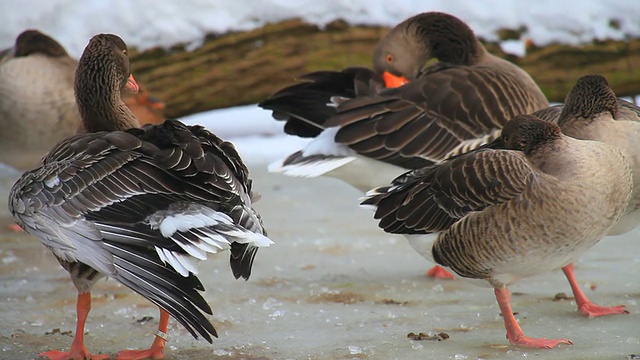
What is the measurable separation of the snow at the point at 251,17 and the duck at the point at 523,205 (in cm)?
509

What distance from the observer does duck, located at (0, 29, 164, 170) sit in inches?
255

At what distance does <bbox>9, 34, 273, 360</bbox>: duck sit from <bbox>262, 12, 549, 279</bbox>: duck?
158cm

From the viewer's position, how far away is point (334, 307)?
462cm

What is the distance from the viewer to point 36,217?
379 centimetres

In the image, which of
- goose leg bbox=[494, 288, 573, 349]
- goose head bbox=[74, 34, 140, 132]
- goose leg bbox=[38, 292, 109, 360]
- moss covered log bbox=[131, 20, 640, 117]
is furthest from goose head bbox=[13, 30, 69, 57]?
goose leg bbox=[494, 288, 573, 349]

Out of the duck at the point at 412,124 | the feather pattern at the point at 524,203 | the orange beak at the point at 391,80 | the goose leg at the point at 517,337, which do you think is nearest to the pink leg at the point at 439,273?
the duck at the point at 412,124

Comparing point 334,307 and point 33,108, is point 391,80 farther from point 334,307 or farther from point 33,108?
point 33,108

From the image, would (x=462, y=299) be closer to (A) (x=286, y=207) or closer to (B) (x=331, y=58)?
(A) (x=286, y=207)

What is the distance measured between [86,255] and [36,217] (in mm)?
357

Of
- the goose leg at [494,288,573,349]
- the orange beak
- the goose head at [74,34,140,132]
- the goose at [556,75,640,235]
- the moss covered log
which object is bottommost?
the goose leg at [494,288,573,349]

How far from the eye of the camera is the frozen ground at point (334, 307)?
12.9 feet

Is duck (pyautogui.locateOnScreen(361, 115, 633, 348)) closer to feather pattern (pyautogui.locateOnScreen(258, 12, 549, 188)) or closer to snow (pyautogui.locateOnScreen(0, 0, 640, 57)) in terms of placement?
feather pattern (pyautogui.locateOnScreen(258, 12, 549, 188))

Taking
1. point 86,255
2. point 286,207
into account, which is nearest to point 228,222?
point 86,255

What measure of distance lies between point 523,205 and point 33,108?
12.8ft
